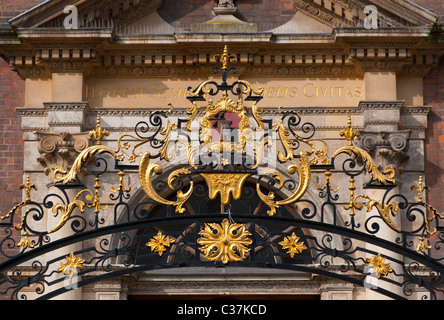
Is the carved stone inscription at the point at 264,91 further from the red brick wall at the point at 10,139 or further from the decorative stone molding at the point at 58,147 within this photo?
the red brick wall at the point at 10,139

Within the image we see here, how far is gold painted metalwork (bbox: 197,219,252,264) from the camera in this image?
12.6 m

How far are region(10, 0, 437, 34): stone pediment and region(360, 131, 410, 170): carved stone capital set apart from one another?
1.72 meters

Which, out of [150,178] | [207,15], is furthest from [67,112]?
[150,178]

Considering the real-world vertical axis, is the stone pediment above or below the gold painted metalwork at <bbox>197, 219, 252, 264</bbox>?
above

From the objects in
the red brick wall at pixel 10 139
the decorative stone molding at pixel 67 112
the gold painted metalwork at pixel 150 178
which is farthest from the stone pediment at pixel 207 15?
the gold painted metalwork at pixel 150 178

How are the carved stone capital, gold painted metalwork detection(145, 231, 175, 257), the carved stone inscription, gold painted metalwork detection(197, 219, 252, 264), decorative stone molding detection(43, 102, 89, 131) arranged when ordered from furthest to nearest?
1. the carved stone inscription
2. decorative stone molding detection(43, 102, 89, 131)
3. the carved stone capital
4. gold painted metalwork detection(145, 231, 175, 257)
5. gold painted metalwork detection(197, 219, 252, 264)

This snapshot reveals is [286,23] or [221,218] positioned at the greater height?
[286,23]

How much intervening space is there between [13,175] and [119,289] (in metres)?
2.41

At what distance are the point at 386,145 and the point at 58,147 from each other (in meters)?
4.90

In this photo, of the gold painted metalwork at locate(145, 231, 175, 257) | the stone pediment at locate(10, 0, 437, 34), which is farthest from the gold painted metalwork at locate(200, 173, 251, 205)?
the stone pediment at locate(10, 0, 437, 34)

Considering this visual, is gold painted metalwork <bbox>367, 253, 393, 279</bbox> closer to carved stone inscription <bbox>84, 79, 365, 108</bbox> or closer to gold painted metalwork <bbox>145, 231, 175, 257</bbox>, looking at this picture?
gold painted metalwork <bbox>145, 231, 175, 257</bbox>
